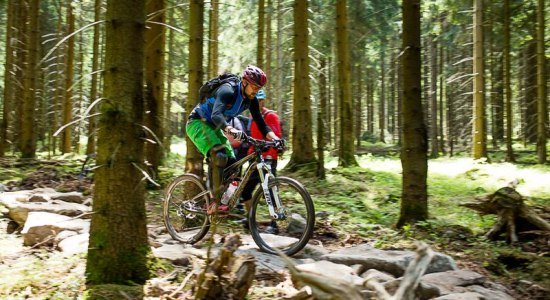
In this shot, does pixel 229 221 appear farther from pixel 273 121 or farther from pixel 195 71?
pixel 195 71

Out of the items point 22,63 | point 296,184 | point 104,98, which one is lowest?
point 296,184

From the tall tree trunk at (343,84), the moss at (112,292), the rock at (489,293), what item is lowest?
the rock at (489,293)

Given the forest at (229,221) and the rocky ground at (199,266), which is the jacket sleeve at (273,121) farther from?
the rocky ground at (199,266)

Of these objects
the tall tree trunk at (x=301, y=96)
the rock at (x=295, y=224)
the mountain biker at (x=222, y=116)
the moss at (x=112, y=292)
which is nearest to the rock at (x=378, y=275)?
the rock at (x=295, y=224)

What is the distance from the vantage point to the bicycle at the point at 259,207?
17.7 ft

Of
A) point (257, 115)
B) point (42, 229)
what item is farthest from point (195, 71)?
point (42, 229)

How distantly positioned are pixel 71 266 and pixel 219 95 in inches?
92.4

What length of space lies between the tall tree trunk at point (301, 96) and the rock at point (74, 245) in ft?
24.1

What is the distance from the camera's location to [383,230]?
7215mm

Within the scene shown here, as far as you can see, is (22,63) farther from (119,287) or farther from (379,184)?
(119,287)

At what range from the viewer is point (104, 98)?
3.86 m

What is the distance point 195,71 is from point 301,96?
565 cm

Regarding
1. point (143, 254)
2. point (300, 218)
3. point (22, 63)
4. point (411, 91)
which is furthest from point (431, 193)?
point (22, 63)

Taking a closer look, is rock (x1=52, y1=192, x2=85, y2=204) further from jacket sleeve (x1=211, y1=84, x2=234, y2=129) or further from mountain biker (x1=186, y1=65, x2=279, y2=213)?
jacket sleeve (x1=211, y1=84, x2=234, y2=129)
